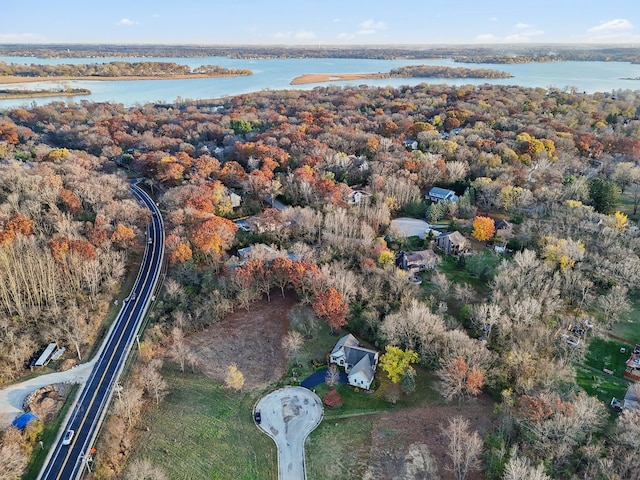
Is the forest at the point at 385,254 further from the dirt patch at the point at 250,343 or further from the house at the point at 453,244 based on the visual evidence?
the dirt patch at the point at 250,343

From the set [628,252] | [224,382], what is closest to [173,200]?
[224,382]

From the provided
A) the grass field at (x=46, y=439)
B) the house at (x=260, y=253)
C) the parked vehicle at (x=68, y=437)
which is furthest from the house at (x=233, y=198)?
the parked vehicle at (x=68, y=437)

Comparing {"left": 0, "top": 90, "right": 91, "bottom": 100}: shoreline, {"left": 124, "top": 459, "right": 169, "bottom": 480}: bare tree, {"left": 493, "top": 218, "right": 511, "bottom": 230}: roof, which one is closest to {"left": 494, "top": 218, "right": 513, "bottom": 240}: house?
{"left": 493, "top": 218, "right": 511, "bottom": 230}: roof

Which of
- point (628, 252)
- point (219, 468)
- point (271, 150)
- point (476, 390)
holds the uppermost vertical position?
point (271, 150)

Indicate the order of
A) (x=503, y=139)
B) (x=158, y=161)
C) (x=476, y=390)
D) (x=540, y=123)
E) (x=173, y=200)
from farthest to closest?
(x=540, y=123)
(x=503, y=139)
(x=158, y=161)
(x=173, y=200)
(x=476, y=390)

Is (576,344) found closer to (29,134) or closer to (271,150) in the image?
(271,150)

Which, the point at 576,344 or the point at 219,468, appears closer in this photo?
the point at 219,468

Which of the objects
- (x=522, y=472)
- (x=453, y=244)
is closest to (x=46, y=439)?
(x=522, y=472)
